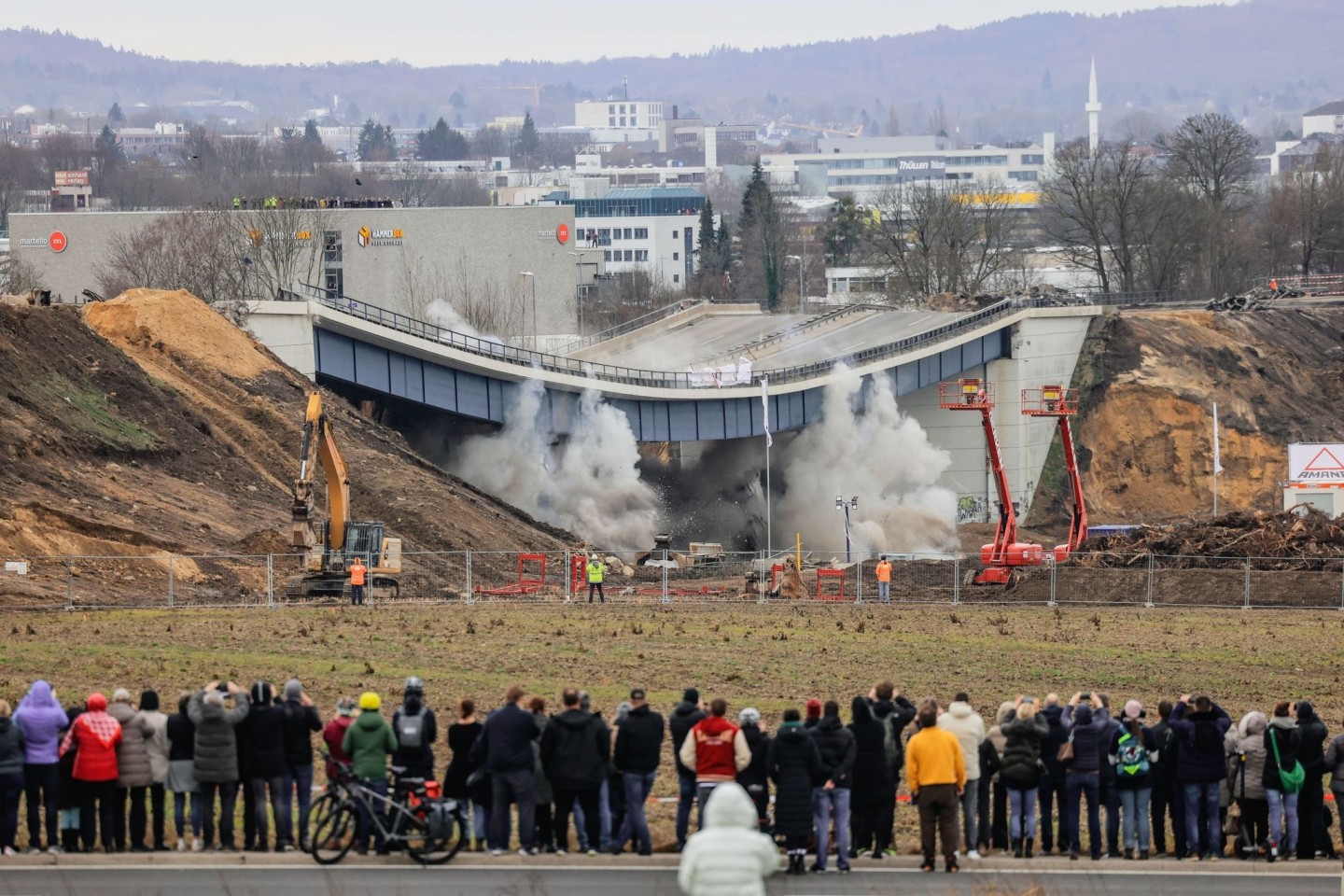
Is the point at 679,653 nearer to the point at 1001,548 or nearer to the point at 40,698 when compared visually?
the point at 40,698

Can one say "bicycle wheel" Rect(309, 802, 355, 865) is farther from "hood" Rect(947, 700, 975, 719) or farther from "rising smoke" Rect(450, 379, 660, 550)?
"rising smoke" Rect(450, 379, 660, 550)

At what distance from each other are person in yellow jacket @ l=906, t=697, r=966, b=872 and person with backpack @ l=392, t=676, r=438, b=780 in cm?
488

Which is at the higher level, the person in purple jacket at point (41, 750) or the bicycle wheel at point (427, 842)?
the person in purple jacket at point (41, 750)

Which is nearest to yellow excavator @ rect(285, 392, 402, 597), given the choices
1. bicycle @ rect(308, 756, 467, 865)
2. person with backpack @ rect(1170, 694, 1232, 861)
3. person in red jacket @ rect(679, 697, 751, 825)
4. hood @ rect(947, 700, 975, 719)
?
bicycle @ rect(308, 756, 467, 865)

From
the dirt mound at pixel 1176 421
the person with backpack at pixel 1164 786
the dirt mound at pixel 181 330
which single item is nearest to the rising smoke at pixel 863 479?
the dirt mound at pixel 1176 421

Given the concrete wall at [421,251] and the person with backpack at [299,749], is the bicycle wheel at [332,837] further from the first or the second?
the concrete wall at [421,251]

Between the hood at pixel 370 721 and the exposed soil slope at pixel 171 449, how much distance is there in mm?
27376

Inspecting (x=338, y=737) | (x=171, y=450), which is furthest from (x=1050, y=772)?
(x=171, y=450)

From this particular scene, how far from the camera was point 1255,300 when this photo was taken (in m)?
114

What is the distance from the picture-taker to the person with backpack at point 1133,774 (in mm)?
21516

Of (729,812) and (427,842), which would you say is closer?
(729,812)

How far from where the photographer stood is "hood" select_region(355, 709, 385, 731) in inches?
816

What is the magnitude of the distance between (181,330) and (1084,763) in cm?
4824

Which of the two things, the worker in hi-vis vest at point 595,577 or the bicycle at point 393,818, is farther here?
the worker in hi-vis vest at point 595,577
